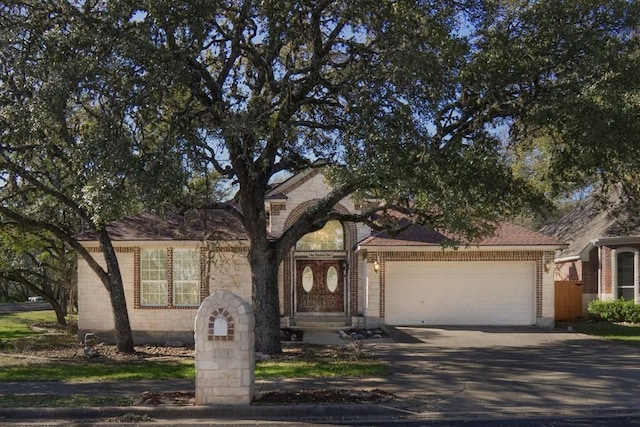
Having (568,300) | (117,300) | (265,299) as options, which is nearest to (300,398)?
(265,299)

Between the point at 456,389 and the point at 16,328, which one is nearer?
the point at 456,389

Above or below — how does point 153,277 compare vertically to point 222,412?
above

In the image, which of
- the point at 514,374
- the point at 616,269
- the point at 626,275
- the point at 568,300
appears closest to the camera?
the point at 514,374

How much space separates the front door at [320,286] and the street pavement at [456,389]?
6.14 m

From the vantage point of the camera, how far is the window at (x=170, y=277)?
67.9 feet

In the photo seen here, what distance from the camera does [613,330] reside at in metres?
21.0

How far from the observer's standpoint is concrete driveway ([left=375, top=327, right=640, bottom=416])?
32.1 feet

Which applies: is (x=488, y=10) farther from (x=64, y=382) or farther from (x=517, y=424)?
(x=64, y=382)

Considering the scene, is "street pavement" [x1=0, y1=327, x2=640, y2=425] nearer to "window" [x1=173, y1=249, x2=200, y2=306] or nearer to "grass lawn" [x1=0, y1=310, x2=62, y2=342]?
"window" [x1=173, y1=249, x2=200, y2=306]

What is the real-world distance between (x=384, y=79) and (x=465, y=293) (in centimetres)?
1198

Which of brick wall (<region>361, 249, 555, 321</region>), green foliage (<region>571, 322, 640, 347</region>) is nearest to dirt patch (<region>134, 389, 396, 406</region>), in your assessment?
green foliage (<region>571, 322, 640, 347</region>)

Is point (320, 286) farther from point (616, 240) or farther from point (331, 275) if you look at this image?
point (616, 240)

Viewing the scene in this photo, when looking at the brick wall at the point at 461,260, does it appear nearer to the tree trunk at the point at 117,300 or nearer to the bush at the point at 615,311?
the bush at the point at 615,311

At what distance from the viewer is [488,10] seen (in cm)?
1288
